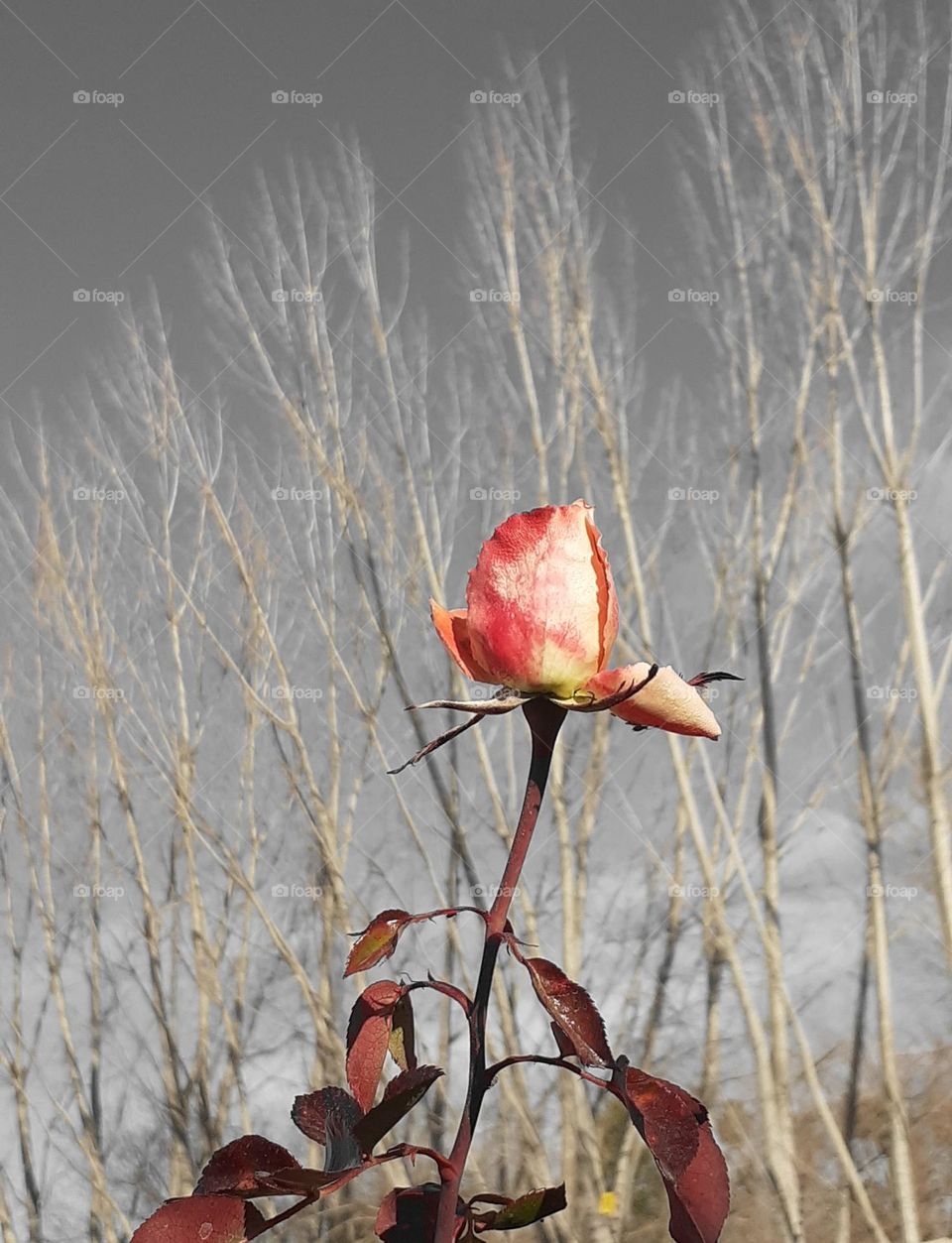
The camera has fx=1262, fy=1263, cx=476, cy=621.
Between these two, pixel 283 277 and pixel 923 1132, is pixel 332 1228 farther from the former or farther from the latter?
pixel 283 277

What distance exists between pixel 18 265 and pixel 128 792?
3.96ft

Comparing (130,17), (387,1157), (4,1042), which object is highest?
(130,17)

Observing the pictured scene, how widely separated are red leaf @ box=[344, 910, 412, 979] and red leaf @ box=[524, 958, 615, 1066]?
4 centimetres

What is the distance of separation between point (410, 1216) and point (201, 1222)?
74 millimetres

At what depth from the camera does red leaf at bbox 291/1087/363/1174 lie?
0.31 m

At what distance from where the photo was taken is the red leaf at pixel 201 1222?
0.97 feet

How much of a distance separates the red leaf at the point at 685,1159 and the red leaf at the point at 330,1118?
0.07m

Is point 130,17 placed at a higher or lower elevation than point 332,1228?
higher

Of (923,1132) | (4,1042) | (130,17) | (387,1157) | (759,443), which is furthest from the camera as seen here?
(130,17)

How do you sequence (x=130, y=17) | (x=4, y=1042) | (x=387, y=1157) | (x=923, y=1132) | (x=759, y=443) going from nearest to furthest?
(x=387, y=1157) → (x=923, y=1132) → (x=4, y=1042) → (x=759, y=443) → (x=130, y=17)

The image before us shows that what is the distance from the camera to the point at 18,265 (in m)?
2.83

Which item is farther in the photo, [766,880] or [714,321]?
[714,321]

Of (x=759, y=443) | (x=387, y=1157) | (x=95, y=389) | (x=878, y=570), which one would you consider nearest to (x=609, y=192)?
(x=759, y=443)

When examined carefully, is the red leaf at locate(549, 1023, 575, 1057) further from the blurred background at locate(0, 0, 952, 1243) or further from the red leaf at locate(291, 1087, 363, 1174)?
the blurred background at locate(0, 0, 952, 1243)
